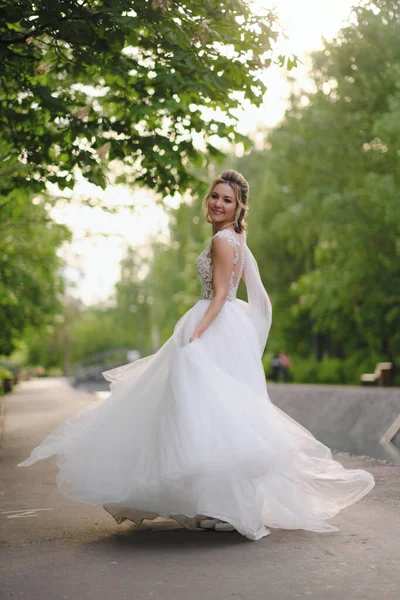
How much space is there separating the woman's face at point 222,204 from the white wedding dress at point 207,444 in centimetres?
17

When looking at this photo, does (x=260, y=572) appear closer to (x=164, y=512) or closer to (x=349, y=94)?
(x=164, y=512)

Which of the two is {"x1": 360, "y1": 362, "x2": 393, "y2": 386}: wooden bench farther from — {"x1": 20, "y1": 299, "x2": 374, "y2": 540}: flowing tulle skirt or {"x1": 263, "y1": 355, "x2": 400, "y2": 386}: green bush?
{"x1": 20, "y1": 299, "x2": 374, "y2": 540}: flowing tulle skirt

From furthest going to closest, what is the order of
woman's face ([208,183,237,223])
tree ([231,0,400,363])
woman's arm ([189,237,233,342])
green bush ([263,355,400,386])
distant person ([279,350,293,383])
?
distant person ([279,350,293,383]) → green bush ([263,355,400,386]) → tree ([231,0,400,363]) → woman's face ([208,183,237,223]) → woman's arm ([189,237,233,342])

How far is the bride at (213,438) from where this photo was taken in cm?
624

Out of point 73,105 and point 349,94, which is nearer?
point 73,105

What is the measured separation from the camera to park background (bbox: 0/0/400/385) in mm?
10281

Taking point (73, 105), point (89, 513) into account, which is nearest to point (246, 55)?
point (73, 105)

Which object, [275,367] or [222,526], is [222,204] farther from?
[275,367]

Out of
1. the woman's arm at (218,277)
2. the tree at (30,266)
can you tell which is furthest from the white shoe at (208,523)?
the tree at (30,266)

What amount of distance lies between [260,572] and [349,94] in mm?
28390

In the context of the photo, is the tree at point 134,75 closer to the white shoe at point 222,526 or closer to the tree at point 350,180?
the white shoe at point 222,526

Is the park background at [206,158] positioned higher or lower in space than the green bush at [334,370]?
higher

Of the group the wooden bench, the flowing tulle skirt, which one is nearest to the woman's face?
the flowing tulle skirt

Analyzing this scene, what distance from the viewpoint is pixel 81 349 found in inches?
4670
